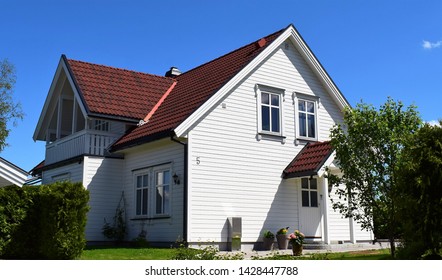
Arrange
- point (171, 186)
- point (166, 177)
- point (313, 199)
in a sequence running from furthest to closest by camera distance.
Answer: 1. point (313, 199)
2. point (166, 177)
3. point (171, 186)

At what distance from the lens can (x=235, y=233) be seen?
62.2 ft

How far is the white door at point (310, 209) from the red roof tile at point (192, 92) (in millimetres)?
5460

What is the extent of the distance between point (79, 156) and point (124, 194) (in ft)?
7.94

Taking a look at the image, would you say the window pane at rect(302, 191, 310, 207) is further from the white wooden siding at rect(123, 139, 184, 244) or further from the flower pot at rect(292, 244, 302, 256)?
the white wooden siding at rect(123, 139, 184, 244)

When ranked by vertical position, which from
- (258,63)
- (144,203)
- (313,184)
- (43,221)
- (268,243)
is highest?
(258,63)

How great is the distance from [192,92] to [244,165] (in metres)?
4.21

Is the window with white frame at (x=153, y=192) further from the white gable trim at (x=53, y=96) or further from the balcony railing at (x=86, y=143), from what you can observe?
the white gable trim at (x=53, y=96)

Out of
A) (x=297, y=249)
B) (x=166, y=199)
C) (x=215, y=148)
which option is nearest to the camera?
(x=297, y=249)

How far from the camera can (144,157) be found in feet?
68.9

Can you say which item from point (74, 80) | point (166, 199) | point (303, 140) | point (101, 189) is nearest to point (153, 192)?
point (166, 199)

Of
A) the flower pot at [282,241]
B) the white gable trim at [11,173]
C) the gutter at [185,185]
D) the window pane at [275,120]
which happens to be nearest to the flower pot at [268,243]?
the flower pot at [282,241]

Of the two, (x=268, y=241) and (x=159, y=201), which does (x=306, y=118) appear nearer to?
(x=268, y=241)

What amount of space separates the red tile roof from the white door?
910 millimetres
